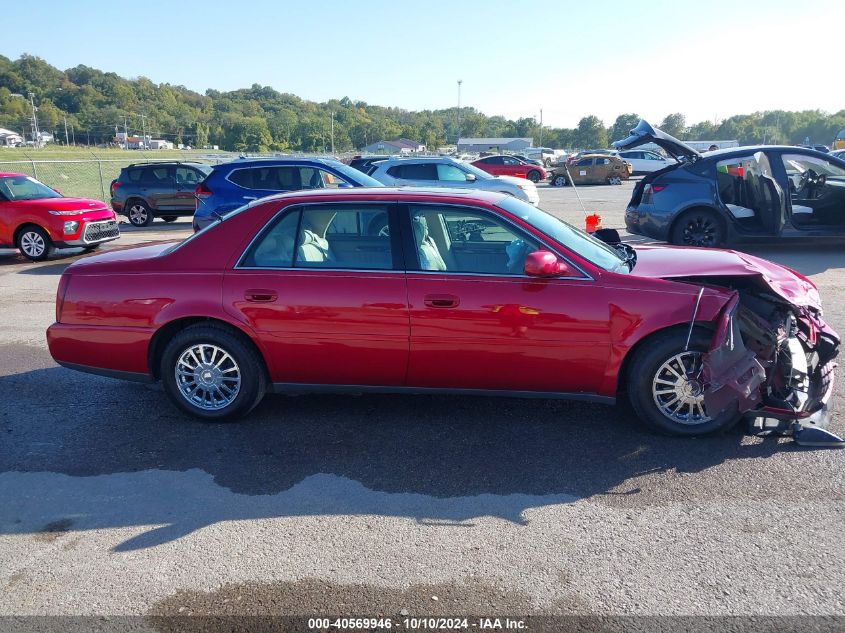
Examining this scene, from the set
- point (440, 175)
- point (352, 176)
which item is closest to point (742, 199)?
point (352, 176)

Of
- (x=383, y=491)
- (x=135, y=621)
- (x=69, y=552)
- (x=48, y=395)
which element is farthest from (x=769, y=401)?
(x=48, y=395)

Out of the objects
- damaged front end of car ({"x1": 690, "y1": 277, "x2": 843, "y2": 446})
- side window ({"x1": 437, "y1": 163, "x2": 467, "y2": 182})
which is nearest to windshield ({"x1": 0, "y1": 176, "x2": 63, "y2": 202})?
side window ({"x1": 437, "y1": 163, "x2": 467, "y2": 182})

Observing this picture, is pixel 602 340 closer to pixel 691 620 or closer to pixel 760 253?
pixel 691 620

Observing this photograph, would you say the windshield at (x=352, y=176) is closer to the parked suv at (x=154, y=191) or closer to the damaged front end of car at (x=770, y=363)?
the parked suv at (x=154, y=191)

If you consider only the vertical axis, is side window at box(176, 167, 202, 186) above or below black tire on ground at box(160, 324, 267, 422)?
above

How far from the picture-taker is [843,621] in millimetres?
2879

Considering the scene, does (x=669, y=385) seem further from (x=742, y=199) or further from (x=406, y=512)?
(x=742, y=199)

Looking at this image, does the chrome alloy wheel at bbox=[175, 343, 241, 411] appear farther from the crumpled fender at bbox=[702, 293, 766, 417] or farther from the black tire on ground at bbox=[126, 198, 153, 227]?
the black tire on ground at bbox=[126, 198, 153, 227]

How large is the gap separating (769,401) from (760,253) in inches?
316

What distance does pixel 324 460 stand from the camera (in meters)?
4.48

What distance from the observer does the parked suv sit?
18406 mm

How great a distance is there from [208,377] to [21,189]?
1016 cm

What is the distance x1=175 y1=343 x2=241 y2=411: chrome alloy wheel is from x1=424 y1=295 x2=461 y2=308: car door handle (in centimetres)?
146

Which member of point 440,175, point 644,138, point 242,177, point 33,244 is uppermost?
point 644,138
